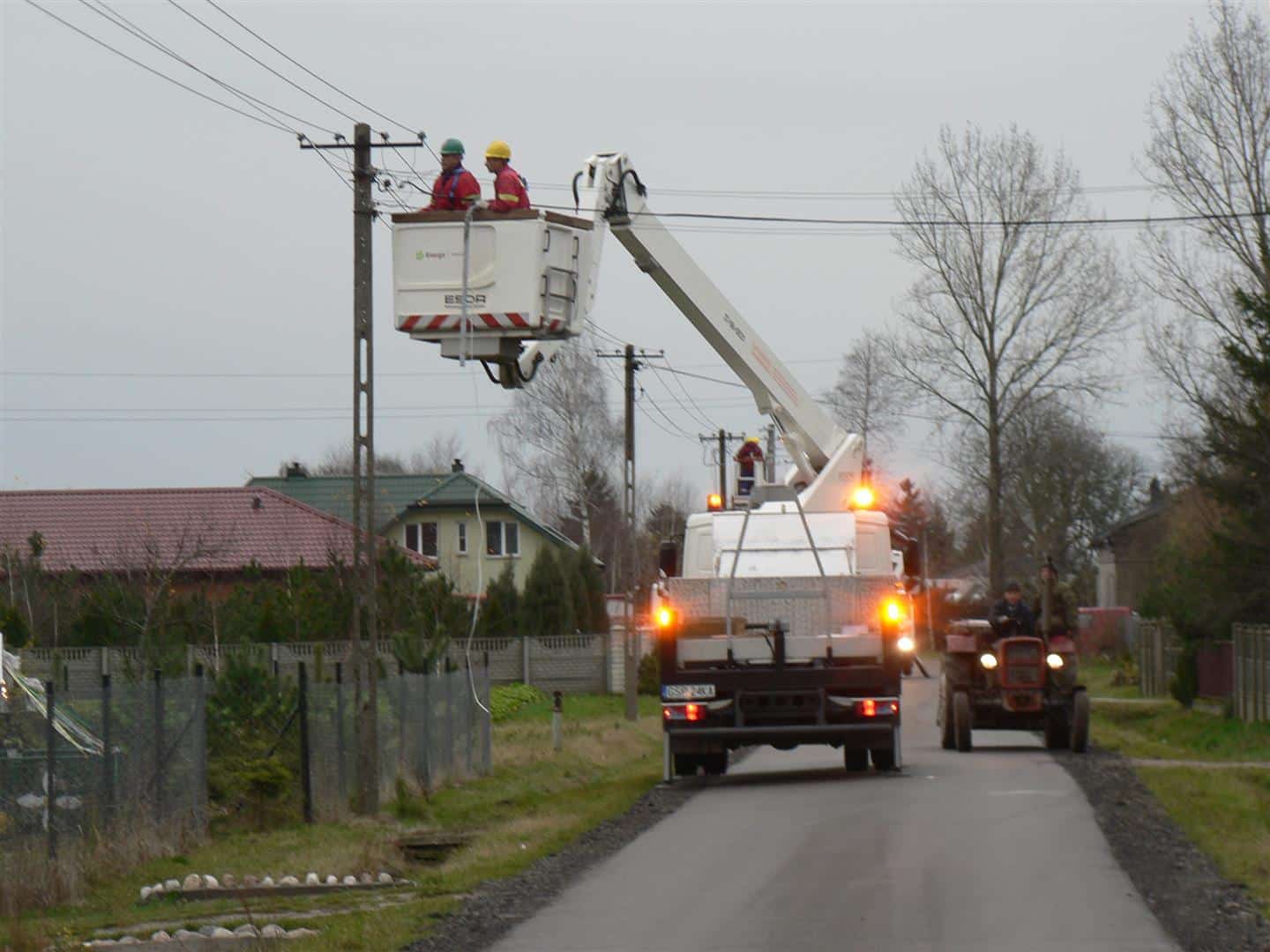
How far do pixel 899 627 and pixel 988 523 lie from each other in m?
42.6

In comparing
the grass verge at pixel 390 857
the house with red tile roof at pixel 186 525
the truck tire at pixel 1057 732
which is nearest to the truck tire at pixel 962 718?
the truck tire at pixel 1057 732

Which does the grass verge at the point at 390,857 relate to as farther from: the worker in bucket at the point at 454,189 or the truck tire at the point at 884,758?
the worker in bucket at the point at 454,189

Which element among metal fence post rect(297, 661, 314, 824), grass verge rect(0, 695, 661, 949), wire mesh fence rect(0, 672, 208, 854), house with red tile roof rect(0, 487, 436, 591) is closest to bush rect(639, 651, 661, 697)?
house with red tile roof rect(0, 487, 436, 591)

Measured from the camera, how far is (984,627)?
25984 millimetres

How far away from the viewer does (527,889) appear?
13.9 meters

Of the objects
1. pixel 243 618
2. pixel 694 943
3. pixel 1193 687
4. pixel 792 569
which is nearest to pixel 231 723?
pixel 792 569

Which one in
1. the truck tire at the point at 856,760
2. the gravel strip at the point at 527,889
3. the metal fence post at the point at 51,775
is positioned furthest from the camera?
the truck tire at the point at 856,760

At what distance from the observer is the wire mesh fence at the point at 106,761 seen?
16.2 meters

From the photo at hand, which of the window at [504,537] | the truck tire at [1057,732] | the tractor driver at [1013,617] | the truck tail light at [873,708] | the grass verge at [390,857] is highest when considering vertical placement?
the window at [504,537]

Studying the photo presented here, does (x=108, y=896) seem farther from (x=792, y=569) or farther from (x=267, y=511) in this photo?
(x=267, y=511)

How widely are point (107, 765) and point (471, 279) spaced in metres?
5.75

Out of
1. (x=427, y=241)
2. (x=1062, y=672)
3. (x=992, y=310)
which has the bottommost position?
(x=1062, y=672)

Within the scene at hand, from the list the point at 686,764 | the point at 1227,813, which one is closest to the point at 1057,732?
the point at 686,764

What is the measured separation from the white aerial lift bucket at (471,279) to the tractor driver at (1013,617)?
11701 millimetres
